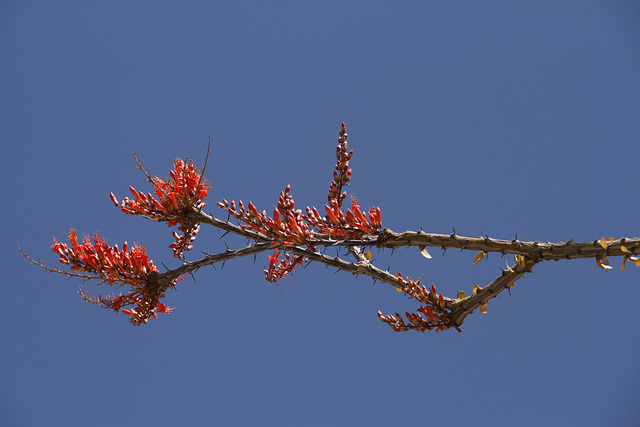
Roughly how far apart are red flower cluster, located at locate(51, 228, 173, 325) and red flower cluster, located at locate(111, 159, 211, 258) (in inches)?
19.5

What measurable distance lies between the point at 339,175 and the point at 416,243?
125cm

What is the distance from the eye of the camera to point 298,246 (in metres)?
4.44

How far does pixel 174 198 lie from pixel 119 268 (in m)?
0.95

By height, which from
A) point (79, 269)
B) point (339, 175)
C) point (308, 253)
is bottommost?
point (79, 269)

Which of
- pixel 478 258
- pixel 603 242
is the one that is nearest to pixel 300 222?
pixel 478 258

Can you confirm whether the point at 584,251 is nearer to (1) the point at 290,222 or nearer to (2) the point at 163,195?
(1) the point at 290,222

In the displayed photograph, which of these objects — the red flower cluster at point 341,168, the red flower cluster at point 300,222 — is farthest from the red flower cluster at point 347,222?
the red flower cluster at point 341,168

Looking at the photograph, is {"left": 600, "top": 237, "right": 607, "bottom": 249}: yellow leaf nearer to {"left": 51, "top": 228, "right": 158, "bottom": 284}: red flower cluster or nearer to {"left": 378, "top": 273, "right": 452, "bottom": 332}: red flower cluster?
{"left": 378, "top": 273, "right": 452, "bottom": 332}: red flower cluster

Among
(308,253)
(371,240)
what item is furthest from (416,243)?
(308,253)

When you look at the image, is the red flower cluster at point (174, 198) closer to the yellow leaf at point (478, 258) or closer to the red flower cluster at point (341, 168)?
the red flower cluster at point (341, 168)

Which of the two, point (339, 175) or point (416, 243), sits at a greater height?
point (339, 175)

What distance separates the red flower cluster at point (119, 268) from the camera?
15.4ft

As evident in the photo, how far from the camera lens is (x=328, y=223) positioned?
172 inches

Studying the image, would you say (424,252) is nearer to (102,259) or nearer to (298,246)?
(298,246)
